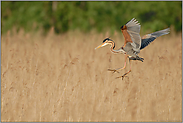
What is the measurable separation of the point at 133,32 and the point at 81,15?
10.9 metres

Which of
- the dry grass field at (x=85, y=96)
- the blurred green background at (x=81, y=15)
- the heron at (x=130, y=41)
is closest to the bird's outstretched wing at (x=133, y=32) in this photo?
the heron at (x=130, y=41)

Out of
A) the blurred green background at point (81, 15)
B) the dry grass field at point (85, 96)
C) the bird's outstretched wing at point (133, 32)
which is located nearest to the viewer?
the bird's outstretched wing at point (133, 32)

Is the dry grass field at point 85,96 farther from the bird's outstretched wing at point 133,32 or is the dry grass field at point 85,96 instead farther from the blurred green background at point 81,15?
the blurred green background at point 81,15

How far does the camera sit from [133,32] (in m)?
3.05

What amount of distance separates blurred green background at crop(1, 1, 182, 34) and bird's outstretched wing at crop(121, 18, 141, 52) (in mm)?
9900

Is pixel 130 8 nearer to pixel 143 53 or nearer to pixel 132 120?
pixel 143 53

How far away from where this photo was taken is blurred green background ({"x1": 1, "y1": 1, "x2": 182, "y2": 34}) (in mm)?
13508

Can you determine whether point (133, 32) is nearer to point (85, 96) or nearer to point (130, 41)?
point (130, 41)

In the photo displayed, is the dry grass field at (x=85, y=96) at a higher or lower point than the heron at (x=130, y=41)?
lower

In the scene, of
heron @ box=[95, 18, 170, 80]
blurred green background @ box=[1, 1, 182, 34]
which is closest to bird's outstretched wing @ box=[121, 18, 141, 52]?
heron @ box=[95, 18, 170, 80]

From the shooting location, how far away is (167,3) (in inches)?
600

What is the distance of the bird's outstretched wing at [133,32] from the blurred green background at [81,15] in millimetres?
9900

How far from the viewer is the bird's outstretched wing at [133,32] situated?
3006mm

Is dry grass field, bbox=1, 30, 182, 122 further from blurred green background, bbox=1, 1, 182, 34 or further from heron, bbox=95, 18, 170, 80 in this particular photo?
blurred green background, bbox=1, 1, 182, 34
